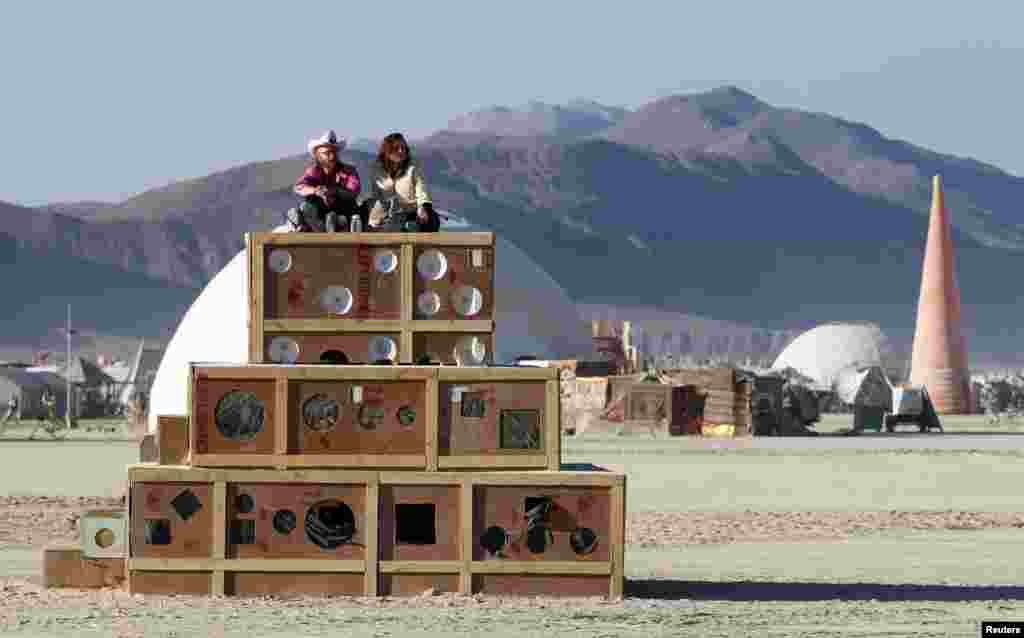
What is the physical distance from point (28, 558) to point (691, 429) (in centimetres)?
4130

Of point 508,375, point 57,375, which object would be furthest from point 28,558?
point 57,375

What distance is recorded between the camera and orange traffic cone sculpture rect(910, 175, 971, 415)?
80312 mm

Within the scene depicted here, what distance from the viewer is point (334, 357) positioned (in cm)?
1568

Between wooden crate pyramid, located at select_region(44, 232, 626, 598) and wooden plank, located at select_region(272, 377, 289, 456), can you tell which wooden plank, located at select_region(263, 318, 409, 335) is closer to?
wooden crate pyramid, located at select_region(44, 232, 626, 598)

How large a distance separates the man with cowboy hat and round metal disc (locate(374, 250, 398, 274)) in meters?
0.48

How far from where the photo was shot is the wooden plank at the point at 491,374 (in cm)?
1534

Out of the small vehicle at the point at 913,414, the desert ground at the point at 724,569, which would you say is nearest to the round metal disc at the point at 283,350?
the desert ground at the point at 724,569

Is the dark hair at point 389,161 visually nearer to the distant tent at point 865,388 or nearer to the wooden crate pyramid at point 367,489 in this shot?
the wooden crate pyramid at point 367,489

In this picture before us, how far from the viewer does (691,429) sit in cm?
5953

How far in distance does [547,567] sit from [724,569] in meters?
3.33

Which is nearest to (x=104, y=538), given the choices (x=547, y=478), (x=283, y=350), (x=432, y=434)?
(x=283, y=350)

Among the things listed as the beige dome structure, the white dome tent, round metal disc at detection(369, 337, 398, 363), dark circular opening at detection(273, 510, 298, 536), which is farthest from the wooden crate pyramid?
the beige dome structure

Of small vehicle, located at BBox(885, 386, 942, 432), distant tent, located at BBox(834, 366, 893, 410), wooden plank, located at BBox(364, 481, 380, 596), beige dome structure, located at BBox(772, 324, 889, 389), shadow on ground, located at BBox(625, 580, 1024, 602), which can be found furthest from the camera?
beige dome structure, located at BBox(772, 324, 889, 389)

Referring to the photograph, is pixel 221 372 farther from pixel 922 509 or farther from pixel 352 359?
pixel 922 509
